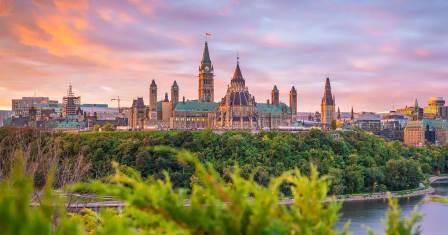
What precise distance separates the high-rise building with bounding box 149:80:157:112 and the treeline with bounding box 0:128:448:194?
32.7 m

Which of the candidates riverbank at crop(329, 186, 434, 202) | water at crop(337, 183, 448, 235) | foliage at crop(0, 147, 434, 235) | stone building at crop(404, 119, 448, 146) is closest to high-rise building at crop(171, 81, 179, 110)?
stone building at crop(404, 119, 448, 146)

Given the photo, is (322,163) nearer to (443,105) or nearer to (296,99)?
(296,99)

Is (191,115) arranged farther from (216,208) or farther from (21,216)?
(21,216)

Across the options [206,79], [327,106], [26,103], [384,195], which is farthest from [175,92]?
[26,103]

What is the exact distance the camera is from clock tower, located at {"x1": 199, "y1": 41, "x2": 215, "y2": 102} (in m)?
107

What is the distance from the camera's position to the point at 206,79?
352ft

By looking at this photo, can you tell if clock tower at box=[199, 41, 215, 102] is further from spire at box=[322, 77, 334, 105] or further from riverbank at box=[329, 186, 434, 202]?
riverbank at box=[329, 186, 434, 202]

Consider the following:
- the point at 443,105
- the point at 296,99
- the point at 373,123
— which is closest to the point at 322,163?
the point at 296,99

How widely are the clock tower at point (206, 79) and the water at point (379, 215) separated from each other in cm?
5664

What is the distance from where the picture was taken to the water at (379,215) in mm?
35312

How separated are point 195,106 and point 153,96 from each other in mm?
9967

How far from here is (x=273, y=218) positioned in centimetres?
447

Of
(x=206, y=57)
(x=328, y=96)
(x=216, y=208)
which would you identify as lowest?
(x=216, y=208)

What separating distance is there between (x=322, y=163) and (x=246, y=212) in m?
59.5
